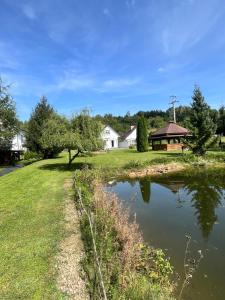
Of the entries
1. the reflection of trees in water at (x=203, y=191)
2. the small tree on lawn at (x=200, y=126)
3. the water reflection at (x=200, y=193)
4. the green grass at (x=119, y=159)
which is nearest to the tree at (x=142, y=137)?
the green grass at (x=119, y=159)

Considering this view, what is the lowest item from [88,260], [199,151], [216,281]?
[216,281]

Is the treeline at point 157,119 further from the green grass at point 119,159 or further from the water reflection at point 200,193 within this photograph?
the water reflection at point 200,193

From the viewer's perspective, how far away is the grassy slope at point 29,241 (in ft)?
17.4

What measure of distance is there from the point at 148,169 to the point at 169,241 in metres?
15.2

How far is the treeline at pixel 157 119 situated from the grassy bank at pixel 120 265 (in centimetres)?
1632

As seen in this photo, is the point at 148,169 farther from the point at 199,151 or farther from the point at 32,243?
the point at 32,243

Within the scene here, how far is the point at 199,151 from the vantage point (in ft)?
93.4

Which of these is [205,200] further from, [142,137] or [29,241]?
[142,137]

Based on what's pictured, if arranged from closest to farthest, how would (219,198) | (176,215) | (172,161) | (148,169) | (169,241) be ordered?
(169,241) → (176,215) → (219,198) → (148,169) → (172,161)

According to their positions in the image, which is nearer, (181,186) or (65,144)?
(181,186)

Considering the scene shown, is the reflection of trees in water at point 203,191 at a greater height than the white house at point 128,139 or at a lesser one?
lesser

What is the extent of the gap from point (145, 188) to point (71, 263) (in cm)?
1137

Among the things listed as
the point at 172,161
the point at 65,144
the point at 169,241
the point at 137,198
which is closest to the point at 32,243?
the point at 169,241

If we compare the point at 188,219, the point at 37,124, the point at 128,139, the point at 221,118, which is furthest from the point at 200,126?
the point at 128,139
